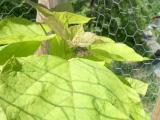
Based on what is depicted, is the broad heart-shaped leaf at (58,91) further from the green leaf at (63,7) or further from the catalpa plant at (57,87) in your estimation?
the green leaf at (63,7)

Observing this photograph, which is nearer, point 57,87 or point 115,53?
point 57,87

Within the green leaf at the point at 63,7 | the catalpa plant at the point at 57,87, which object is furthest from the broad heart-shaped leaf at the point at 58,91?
the green leaf at the point at 63,7

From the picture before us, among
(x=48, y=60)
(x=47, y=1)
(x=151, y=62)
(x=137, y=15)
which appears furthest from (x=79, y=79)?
(x=137, y=15)

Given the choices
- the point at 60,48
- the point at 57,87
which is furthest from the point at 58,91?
the point at 60,48

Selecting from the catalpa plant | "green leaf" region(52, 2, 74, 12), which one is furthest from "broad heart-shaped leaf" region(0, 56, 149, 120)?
"green leaf" region(52, 2, 74, 12)

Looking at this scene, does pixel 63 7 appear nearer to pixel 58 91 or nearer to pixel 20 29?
pixel 20 29

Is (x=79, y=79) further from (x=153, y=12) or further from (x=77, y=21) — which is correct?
(x=153, y=12)
